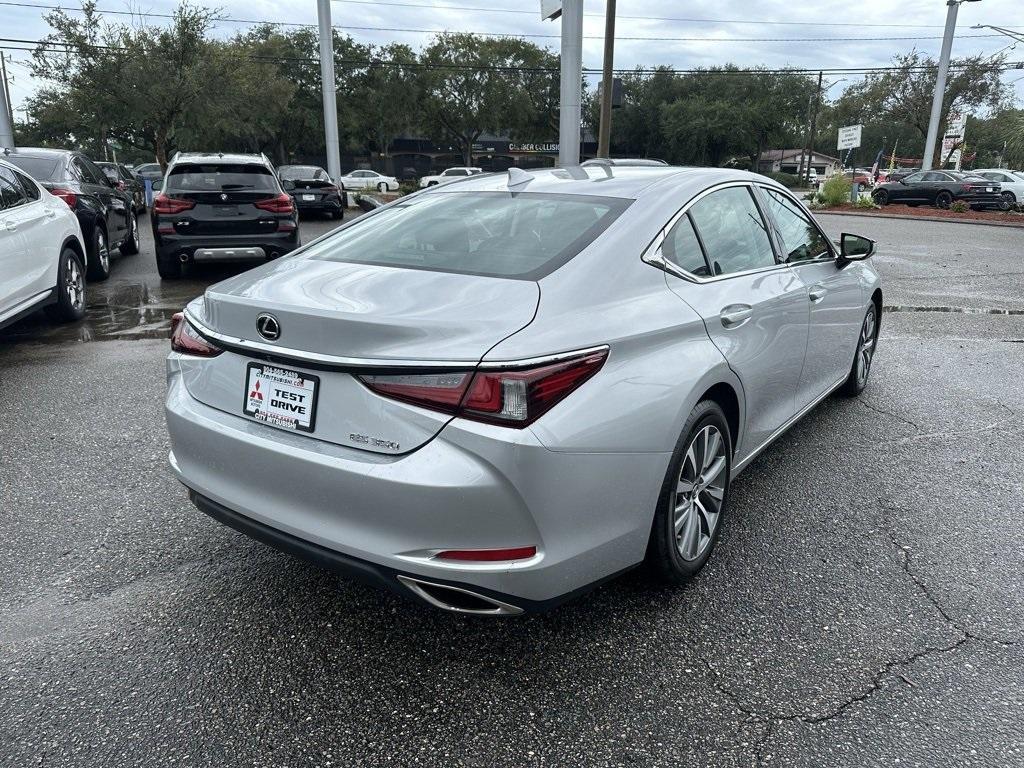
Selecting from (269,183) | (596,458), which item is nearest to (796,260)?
(596,458)

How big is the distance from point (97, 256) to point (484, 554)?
973cm

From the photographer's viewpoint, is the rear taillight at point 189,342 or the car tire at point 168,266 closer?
the rear taillight at point 189,342

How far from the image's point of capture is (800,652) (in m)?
2.63

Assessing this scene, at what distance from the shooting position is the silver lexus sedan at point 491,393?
2150 mm

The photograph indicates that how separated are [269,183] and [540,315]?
343 inches

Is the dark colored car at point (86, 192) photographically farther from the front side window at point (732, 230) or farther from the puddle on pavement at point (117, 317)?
the front side window at point (732, 230)

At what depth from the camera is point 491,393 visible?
83.4 inches

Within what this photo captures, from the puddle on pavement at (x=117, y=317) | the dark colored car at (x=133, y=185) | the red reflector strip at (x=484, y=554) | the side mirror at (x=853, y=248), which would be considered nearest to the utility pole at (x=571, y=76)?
the puddle on pavement at (x=117, y=317)

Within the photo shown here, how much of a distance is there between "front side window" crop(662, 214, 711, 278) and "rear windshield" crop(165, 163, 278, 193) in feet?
26.4

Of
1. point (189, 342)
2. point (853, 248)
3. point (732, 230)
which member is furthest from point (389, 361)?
point (853, 248)

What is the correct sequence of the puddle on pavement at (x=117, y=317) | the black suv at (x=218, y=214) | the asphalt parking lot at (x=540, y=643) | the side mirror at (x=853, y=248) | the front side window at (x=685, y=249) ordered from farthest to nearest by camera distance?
the black suv at (x=218, y=214), the puddle on pavement at (x=117, y=317), the side mirror at (x=853, y=248), the front side window at (x=685, y=249), the asphalt parking lot at (x=540, y=643)

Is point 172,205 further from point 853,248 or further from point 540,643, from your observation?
point 540,643

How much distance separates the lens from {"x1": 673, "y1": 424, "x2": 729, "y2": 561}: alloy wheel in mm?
2828

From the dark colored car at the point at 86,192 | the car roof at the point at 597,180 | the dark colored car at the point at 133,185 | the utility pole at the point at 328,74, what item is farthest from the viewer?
the dark colored car at the point at 133,185
